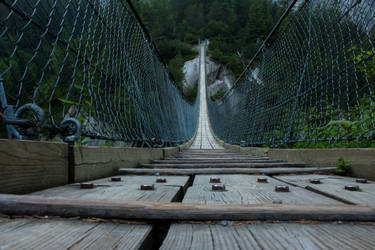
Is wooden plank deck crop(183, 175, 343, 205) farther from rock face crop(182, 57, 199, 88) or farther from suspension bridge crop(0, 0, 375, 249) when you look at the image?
rock face crop(182, 57, 199, 88)

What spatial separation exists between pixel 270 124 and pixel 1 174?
2.49 meters

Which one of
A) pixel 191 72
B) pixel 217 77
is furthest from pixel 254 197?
pixel 217 77

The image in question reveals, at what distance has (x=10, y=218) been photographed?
499 mm

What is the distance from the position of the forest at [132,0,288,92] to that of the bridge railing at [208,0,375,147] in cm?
1816

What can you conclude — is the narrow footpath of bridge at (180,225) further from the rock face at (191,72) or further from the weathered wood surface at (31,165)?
the rock face at (191,72)

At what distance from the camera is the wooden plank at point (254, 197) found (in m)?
0.64

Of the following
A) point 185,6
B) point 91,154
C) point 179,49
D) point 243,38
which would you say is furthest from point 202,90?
point 185,6

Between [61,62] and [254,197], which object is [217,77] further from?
[254,197]

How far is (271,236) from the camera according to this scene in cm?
43

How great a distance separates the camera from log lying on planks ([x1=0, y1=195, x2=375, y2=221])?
1.61 feet

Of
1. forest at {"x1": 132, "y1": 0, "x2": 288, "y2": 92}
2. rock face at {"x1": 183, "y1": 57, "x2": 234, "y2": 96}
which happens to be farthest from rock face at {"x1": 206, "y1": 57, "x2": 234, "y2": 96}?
forest at {"x1": 132, "y1": 0, "x2": 288, "y2": 92}

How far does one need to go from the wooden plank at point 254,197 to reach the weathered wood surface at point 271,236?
147 millimetres

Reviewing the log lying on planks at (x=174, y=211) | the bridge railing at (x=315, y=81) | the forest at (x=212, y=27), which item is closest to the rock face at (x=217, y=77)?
the forest at (x=212, y=27)

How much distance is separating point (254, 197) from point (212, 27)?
35.8 metres
